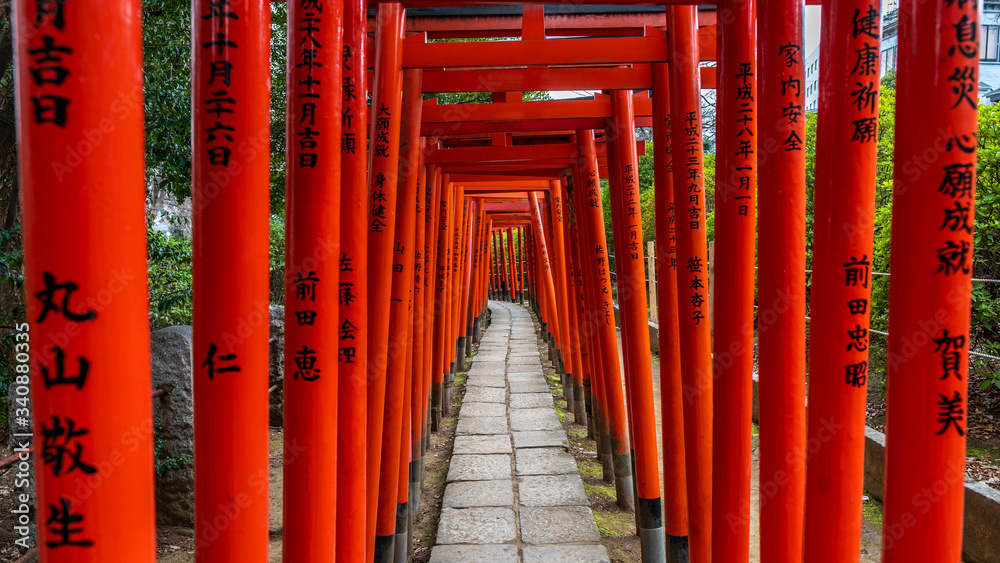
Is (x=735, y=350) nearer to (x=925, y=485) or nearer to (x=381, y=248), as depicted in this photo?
(x=925, y=485)

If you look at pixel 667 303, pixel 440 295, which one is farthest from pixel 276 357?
pixel 667 303

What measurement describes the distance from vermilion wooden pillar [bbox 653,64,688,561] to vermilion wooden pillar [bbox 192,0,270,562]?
92.3 inches

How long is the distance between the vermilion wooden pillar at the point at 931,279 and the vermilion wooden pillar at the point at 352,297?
1583 millimetres

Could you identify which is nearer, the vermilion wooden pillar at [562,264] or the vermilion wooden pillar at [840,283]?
the vermilion wooden pillar at [840,283]

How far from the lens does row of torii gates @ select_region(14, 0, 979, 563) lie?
37.9 inches

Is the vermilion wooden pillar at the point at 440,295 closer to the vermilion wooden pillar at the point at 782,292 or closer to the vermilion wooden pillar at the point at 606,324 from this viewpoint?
the vermilion wooden pillar at the point at 606,324

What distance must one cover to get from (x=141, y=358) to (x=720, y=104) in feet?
6.56

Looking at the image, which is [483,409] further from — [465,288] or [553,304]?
[465,288]

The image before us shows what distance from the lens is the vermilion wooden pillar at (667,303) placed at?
3.49 metres

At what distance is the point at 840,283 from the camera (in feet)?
5.57

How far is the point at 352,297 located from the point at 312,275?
1.41ft

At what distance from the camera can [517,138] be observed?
24.2 ft

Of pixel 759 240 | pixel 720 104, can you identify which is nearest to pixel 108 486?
pixel 759 240

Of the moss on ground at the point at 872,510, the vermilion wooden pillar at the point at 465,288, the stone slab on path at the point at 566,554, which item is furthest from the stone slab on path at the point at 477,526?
the vermilion wooden pillar at the point at 465,288
